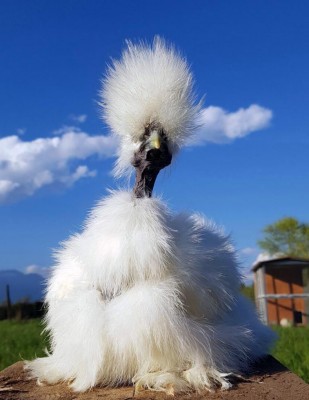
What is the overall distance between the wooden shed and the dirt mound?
13.5 meters

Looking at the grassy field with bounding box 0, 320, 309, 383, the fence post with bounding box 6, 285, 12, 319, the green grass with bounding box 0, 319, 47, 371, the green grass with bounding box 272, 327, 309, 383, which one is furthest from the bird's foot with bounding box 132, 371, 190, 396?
the fence post with bounding box 6, 285, 12, 319

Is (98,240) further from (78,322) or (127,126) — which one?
(127,126)

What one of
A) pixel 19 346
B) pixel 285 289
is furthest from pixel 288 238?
pixel 19 346

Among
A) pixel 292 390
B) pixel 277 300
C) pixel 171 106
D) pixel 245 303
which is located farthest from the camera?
pixel 277 300

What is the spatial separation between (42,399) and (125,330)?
417 mm

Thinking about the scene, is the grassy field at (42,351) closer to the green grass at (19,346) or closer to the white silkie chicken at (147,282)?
the green grass at (19,346)

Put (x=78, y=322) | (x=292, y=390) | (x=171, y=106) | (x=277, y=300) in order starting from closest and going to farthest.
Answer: (x=292, y=390)
(x=78, y=322)
(x=171, y=106)
(x=277, y=300)

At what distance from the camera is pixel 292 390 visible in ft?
7.39

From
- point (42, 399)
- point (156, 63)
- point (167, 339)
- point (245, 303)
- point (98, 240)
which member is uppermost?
point (156, 63)

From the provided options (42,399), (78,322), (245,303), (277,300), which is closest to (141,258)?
(78,322)

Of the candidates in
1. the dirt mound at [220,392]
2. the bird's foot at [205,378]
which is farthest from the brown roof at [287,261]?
the bird's foot at [205,378]

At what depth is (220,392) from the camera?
221 cm

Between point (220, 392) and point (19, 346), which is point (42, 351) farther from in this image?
point (220, 392)

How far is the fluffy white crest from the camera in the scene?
2.60m
